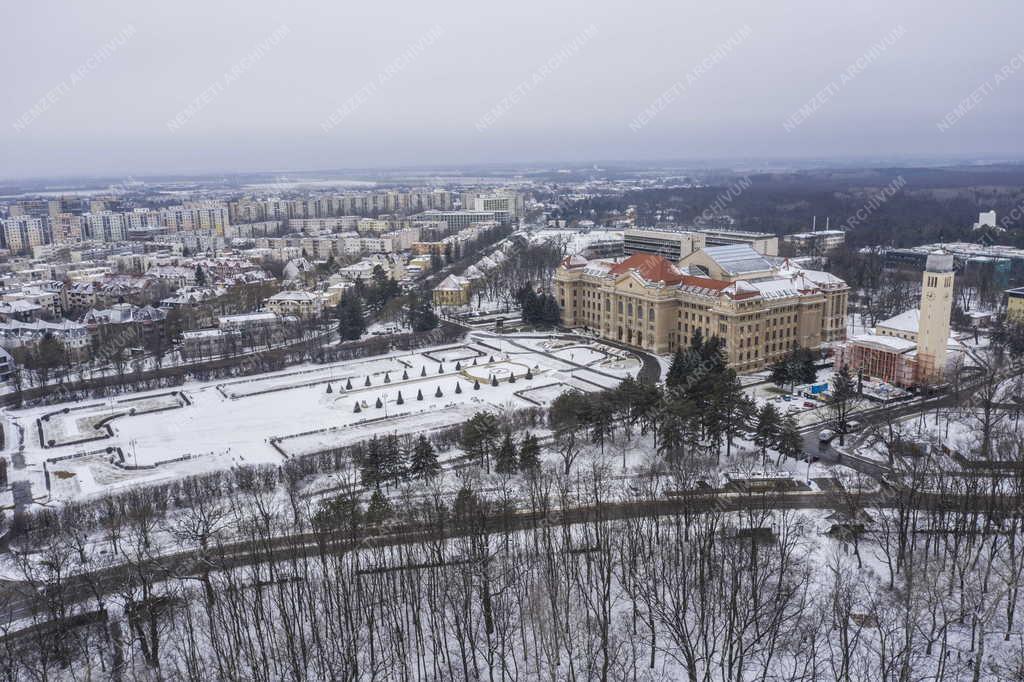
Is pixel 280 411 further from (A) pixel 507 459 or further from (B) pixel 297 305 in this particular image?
(B) pixel 297 305

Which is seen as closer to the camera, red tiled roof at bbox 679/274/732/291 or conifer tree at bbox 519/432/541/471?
conifer tree at bbox 519/432/541/471

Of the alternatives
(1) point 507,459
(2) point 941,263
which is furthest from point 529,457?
(2) point 941,263

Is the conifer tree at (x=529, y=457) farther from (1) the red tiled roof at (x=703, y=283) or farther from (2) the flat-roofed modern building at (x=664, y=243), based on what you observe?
(2) the flat-roofed modern building at (x=664, y=243)

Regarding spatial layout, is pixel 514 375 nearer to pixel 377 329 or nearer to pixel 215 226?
pixel 377 329

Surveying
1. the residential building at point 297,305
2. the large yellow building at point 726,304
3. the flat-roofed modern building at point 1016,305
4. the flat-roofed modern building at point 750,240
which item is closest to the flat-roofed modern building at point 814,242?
the flat-roofed modern building at point 750,240

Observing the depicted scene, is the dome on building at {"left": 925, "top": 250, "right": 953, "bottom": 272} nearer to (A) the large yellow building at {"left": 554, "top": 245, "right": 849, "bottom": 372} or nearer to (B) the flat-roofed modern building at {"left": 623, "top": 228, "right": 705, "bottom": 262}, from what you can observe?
(A) the large yellow building at {"left": 554, "top": 245, "right": 849, "bottom": 372}

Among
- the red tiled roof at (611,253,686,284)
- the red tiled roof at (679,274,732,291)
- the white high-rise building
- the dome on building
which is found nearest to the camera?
the dome on building

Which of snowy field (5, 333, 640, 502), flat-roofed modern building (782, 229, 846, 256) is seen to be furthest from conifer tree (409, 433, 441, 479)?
flat-roofed modern building (782, 229, 846, 256)
